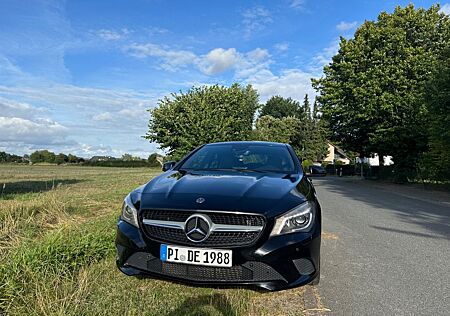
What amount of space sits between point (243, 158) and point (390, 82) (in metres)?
21.3

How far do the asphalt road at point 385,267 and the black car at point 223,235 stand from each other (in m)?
0.73

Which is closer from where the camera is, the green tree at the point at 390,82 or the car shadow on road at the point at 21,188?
the car shadow on road at the point at 21,188

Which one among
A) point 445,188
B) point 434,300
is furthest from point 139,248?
point 445,188

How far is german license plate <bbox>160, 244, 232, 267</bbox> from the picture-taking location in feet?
9.25

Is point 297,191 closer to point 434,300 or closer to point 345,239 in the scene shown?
point 434,300

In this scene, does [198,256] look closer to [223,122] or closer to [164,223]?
[164,223]

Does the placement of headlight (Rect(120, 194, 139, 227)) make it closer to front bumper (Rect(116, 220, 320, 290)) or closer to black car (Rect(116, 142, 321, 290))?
black car (Rect(116, 142, 321, 290))

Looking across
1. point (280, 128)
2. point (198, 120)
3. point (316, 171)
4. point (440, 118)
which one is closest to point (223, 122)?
point (198, 120)

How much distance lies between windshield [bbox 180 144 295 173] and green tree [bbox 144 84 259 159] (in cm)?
1291

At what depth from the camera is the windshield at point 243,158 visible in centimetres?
430

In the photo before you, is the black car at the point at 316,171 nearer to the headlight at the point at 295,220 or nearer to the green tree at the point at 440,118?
the headlight at the point at 295,220

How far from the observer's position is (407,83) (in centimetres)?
2264

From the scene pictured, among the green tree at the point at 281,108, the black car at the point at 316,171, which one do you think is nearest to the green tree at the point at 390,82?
the black car at the point at 316,171

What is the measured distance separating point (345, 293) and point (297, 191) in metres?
1.18
